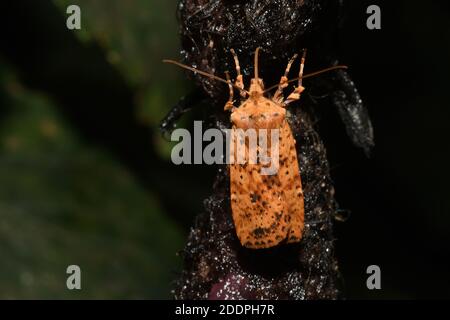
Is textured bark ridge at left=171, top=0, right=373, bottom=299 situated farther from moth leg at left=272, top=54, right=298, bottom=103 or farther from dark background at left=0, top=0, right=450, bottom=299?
dark background at left=0, top=0, right=450, bottom=299

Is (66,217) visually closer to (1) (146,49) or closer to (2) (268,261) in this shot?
(1) (146,49)

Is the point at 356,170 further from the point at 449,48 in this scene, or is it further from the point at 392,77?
the point at 449,48

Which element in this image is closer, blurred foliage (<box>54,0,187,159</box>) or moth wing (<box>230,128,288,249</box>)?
moth wing (<box>230,128,288,249</box>)

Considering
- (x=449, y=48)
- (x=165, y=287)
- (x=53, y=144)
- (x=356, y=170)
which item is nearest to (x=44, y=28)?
(x=53, y=144)

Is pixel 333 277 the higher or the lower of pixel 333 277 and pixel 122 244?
the lower

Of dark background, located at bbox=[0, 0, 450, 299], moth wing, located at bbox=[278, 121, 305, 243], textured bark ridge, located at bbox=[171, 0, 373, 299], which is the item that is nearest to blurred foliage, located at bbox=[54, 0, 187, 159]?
dark background, located at bbox=[0, 0, 450, 299]
